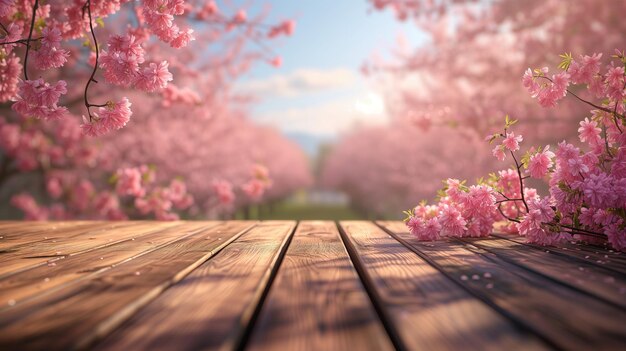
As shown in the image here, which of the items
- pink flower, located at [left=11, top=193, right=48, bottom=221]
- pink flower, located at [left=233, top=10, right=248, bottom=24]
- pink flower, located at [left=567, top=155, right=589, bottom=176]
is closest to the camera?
pink flower, located at [left=567, top=155, right=589, bottom=176]

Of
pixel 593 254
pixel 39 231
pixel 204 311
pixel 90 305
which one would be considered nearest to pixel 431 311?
pixel 204 311

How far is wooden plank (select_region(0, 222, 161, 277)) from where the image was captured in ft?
6.62

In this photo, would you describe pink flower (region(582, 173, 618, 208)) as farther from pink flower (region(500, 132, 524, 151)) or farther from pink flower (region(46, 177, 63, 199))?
pink flower (region(46, 177, 63, 199))

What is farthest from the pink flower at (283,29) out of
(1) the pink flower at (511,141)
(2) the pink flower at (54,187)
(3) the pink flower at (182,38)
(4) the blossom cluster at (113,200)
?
(2) the pink flower at (54,187)

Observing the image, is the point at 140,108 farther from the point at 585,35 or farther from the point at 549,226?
the point at 549,226

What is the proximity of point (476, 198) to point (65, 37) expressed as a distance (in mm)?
2910

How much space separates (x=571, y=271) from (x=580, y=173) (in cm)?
93

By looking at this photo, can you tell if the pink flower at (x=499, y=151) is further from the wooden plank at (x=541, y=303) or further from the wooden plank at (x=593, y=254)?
the wooden plank at (x=541, y=303)

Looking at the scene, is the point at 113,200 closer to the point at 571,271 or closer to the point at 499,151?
the point at 499,151

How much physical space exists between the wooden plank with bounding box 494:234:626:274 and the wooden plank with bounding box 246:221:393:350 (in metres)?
1.10

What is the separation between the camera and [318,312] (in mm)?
1302

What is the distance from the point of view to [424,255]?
2195 mm

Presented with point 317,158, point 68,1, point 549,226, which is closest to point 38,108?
point 68,1

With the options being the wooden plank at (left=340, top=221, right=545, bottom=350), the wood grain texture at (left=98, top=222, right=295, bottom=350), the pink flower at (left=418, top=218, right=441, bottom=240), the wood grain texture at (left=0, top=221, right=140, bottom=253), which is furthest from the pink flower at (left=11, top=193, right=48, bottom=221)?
the wooden plank at (left=340, top=221, right=545, bottom=350)
